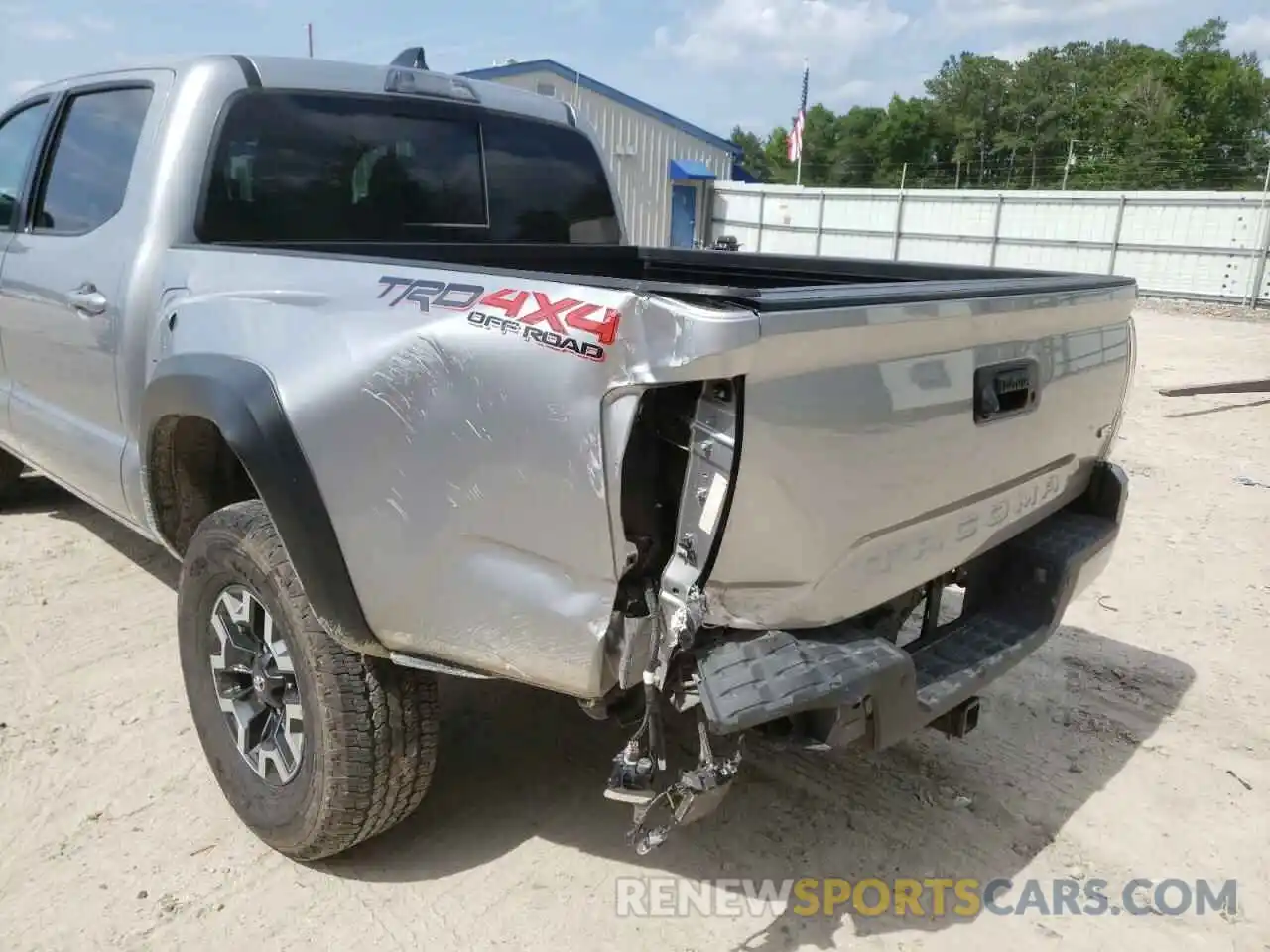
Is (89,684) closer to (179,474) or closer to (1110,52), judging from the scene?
(179,474)

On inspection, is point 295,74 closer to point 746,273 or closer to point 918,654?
point 746,273

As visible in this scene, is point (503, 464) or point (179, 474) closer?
point (503, 464)

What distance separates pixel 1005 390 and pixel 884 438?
0.49m

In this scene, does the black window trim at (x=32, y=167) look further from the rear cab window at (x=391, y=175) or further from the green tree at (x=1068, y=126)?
the green tree at (x=1068, y=126)

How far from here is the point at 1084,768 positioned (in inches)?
122

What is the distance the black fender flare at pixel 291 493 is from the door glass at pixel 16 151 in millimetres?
2228

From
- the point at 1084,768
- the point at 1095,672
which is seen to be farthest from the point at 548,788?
the point at 1095,672

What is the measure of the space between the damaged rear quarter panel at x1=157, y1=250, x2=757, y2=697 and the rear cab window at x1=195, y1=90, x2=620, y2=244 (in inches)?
36.8

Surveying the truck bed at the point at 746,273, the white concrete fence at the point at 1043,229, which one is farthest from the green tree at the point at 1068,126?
the truck bed at the point at 746,273

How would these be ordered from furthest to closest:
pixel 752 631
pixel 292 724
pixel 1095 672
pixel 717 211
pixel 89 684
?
1. pixel 717 211
2. pixel 1095 672
3. pixel 89 684
4. pixel 292 724
5. pixel 752 631

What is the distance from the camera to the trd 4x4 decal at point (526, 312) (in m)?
1.75

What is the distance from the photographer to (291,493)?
2223 mm

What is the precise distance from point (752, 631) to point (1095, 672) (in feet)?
7.98

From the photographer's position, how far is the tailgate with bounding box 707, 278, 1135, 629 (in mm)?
1769
